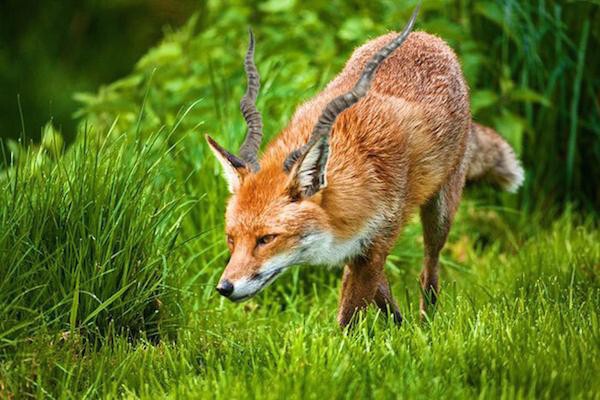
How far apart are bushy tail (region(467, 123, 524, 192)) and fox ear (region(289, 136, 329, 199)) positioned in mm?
1797

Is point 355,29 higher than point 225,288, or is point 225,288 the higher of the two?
point 355,29

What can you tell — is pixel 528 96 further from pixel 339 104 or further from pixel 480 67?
pixel 339 104

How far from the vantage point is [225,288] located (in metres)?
4.34

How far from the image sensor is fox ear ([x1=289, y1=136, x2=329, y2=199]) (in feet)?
14.7

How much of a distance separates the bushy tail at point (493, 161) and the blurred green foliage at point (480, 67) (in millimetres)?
935

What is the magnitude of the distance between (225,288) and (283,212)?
0.45 m

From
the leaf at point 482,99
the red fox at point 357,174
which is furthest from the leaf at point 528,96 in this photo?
the red fox at point 357,174

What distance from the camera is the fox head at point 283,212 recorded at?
4445 millimetres

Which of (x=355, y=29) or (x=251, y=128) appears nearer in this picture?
(x=251, y=128)

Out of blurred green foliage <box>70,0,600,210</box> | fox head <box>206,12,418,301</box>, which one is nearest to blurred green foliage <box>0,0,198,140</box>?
blurred green foliage <box>70,0,600,210</box>

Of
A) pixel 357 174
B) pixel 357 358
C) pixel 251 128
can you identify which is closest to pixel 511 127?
pixel 357 174

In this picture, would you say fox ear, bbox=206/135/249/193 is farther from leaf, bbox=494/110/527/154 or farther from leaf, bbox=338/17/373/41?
leaf, bbox=494/110/527/154

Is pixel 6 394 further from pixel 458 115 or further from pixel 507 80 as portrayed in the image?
pixel 507 80

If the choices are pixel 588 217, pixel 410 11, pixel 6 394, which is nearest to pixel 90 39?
pixel 410 11
